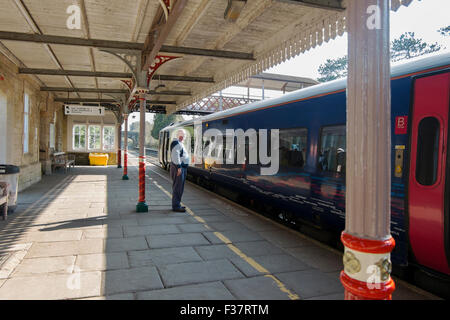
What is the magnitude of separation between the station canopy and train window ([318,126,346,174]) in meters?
1.62

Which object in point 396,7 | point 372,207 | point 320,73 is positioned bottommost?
point 372,207

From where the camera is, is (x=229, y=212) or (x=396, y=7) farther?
(x=229, y=212)

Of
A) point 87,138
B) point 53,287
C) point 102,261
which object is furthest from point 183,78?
point 87,138

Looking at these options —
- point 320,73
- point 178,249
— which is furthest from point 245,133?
point 320,73

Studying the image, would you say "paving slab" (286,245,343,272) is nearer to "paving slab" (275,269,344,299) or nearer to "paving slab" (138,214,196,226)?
Answer: "paving slab" (275,269,344,299)

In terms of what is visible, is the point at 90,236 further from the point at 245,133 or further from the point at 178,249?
the point at 245,133

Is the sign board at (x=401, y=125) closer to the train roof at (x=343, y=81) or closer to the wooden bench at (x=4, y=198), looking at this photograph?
the train roof at (x=343, y=81)

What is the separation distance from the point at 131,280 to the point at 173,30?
5074mm

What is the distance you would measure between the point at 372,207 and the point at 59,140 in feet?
66.3

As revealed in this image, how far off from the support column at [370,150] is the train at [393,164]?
78.3 inches

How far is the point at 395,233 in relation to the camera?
3.53 m

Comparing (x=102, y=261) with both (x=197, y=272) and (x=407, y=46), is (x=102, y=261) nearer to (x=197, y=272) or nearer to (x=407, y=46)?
(x=197, y=272)

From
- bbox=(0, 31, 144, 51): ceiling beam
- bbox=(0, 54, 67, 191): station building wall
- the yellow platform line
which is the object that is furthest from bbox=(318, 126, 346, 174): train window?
bbox=(0, 54, 67, 191): station building wall

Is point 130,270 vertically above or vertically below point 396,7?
below
